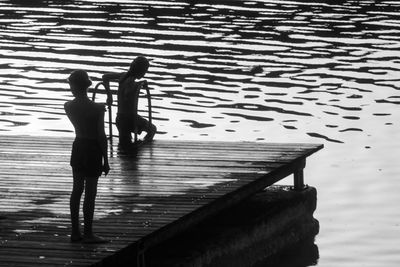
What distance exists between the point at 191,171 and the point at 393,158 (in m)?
6.36

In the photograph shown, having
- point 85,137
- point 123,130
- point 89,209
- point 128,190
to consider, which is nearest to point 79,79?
point 85,137

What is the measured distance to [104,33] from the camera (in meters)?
39.3

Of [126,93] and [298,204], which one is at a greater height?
[126,93]

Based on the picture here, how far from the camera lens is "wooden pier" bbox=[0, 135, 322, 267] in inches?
598

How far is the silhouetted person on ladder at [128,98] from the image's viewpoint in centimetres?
1972

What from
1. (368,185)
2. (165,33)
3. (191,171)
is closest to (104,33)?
(165,33)

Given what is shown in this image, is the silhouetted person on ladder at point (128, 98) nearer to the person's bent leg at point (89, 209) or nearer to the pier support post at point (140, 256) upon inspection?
the pier support post at point (140, 256)

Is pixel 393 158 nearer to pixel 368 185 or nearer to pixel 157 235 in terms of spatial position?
pixel 368 185

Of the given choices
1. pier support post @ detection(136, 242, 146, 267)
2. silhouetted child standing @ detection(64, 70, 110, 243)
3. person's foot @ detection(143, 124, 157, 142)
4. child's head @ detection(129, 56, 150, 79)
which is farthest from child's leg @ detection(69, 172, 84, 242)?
person's foot @ detection(143, 124, 157, 142)

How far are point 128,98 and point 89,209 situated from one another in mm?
5143

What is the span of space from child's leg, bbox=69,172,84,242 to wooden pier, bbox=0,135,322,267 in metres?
0.18

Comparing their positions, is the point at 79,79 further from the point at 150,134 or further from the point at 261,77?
the point at 261,77

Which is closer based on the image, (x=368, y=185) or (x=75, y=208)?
(x=75, y=208)

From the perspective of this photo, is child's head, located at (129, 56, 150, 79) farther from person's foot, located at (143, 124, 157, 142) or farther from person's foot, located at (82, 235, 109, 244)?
person's foot, located at (82, 235, 109, 244)
